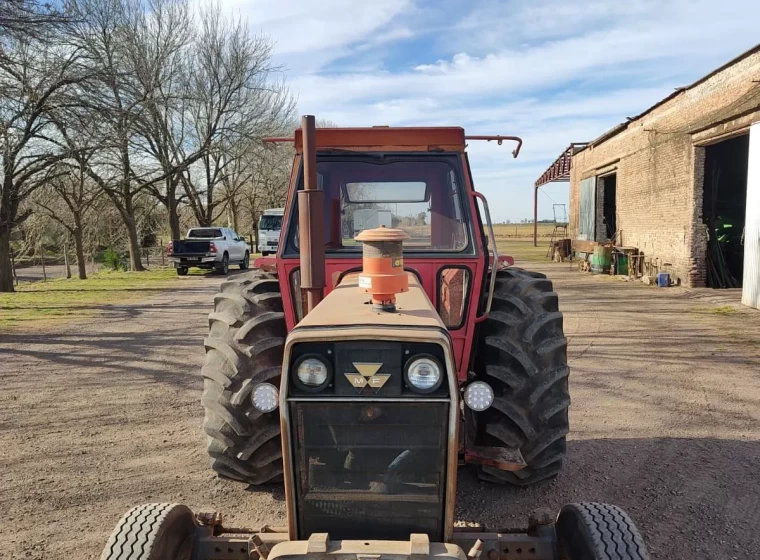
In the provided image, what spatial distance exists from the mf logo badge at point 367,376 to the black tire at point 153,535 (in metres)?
1.12

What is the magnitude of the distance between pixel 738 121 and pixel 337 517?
533 inches

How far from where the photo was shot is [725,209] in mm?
16859

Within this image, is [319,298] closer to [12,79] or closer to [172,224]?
[12,79]

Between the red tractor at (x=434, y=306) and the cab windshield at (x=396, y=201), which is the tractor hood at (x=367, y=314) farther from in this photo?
the cab windshield at (x=396, y=201)

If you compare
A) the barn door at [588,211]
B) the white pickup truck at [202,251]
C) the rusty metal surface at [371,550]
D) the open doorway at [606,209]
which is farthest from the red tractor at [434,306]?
the barn door at [588,211]

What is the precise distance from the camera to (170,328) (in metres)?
10.5

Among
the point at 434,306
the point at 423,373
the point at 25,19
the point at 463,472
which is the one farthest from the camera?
the point at 25,19

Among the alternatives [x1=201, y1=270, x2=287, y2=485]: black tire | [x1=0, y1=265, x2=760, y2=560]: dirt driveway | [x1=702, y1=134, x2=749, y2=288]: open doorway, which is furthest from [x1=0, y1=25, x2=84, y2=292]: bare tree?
[x1=702, y1=134, x2=749, y2=288]: open doorway

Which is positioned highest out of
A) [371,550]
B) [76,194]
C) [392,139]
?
[76,194]

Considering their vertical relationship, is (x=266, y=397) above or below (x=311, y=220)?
below

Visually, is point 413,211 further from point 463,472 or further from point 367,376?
point 367,376

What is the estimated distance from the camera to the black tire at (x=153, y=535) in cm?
247

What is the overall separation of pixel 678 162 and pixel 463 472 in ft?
45.9

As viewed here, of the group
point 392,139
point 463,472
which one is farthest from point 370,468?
point 392,139
